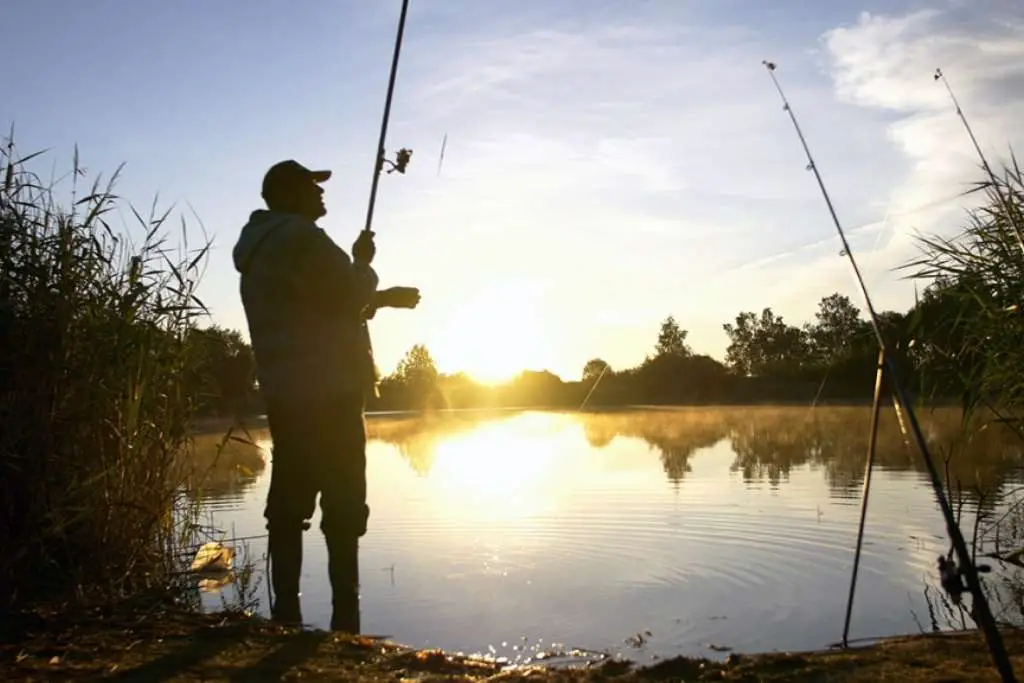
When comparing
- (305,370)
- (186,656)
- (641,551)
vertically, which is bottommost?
(641,551)

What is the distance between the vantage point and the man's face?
466cm

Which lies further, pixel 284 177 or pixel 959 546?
pixel 284 177

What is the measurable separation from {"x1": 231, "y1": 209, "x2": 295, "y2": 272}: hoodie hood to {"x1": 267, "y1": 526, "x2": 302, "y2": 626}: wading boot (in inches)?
49.2

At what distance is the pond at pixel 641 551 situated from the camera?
462 cm

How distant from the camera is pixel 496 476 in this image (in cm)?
1216

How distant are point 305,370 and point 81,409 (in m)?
1.08

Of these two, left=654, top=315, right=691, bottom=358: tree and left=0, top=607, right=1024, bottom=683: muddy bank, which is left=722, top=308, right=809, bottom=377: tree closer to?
left=654, top=315, right=691, bottom=358: tree

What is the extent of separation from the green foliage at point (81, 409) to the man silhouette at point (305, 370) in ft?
2.58

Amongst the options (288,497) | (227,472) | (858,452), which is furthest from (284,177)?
(858,452)

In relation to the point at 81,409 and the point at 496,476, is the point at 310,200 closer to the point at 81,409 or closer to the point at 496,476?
the point at 81,409

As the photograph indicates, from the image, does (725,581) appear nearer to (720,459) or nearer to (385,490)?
(385,490)

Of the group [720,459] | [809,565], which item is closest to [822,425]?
[720,459]

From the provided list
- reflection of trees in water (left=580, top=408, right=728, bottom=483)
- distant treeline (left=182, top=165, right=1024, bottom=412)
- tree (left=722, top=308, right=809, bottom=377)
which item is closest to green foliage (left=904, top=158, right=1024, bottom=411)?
A: distant treeline (left=182, top=165, right=1024, bottom=412)

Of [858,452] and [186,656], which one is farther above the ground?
[858,452]
